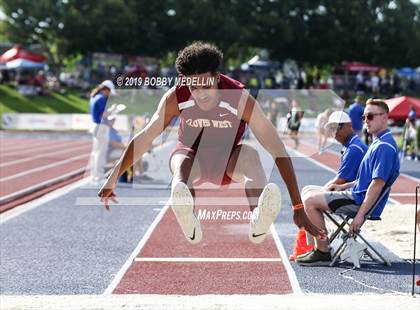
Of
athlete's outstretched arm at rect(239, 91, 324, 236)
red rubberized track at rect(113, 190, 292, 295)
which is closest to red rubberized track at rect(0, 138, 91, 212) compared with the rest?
red rubberized track at rect(113, 190, 292, 295)

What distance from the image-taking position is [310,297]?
212 inches

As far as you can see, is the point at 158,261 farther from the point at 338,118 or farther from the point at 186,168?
the point at 338,118

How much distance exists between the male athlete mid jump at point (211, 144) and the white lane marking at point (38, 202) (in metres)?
6.10

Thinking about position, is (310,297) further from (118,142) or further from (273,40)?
(273,40)

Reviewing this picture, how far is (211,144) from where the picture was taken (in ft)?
14.7

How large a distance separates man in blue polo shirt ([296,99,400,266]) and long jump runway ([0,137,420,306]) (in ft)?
1.78

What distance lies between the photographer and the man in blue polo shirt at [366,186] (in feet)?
16.7

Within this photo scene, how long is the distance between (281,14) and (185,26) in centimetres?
734

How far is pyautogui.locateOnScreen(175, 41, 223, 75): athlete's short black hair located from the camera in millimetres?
4035

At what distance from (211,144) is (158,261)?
3.45 meters

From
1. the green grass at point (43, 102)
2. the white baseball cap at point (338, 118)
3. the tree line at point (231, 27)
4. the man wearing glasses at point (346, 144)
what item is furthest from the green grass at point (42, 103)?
the white baseball cap at point (338, 118)

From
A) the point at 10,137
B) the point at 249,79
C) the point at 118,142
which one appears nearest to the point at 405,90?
the point at 249,79

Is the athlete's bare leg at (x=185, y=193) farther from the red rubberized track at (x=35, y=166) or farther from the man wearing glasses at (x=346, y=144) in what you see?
the red rubberized track at (x=35, y=166)

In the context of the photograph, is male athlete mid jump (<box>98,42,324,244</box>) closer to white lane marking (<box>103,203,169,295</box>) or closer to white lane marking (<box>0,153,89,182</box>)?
white lane marking (<box>103,203,169,295</box>)
